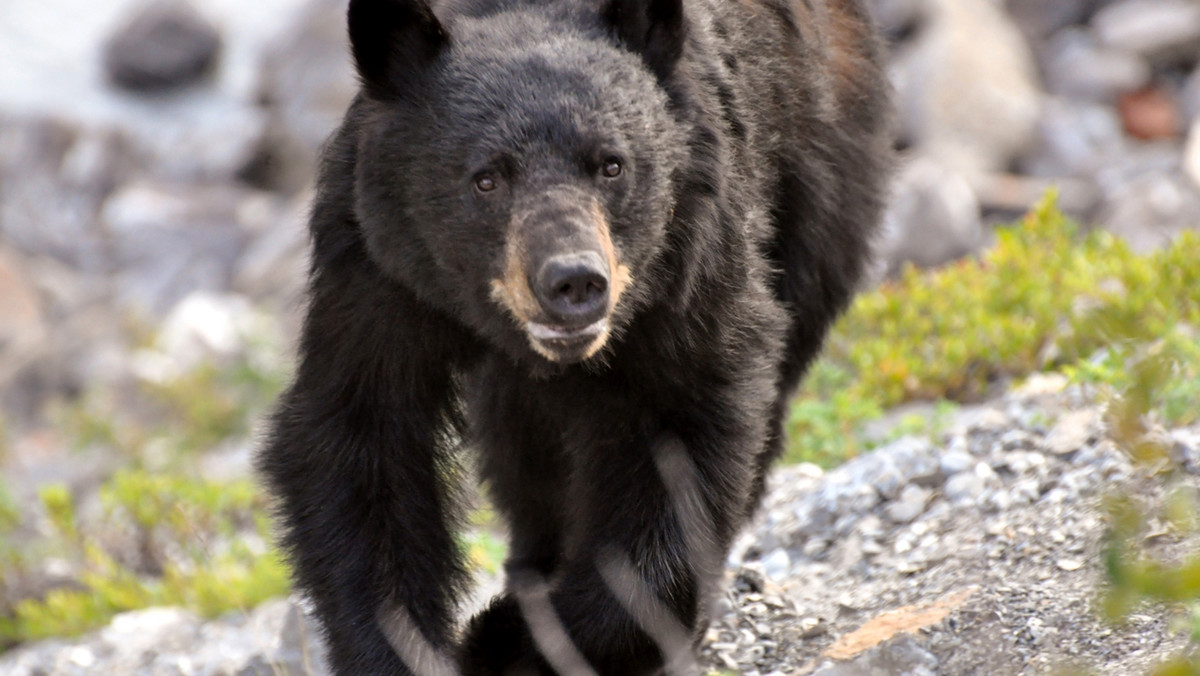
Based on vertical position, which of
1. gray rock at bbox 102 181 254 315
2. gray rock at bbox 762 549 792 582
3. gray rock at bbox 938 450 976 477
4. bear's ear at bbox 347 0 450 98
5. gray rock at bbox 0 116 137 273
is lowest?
gray rock at bbox 102 181 254 315

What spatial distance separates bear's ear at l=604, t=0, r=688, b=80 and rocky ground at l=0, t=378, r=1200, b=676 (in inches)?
51.9

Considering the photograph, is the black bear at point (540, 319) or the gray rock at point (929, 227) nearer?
the black bear at point (540, 319)

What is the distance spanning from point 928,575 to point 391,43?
192 cm

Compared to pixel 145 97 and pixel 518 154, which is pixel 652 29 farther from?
pixel 145 97

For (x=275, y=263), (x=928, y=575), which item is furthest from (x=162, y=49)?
(x=928, y=575)

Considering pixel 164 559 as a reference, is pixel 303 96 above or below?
below

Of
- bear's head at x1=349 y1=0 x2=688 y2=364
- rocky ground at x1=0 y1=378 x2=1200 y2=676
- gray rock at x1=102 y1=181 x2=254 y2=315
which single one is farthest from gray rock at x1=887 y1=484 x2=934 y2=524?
gray rock at x1=102 y1=181 x2=254 y2=315

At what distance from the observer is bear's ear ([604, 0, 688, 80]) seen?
124 inches

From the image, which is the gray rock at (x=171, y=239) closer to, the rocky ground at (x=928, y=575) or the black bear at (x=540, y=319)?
the rocky ground at (x=928, y=575)

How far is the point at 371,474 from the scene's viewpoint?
3.31 meters

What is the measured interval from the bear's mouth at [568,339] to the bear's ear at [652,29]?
2.12 ft

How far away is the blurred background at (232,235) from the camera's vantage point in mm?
5781

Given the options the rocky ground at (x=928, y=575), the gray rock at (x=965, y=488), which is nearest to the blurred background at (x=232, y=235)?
the rocky ground at (x=928, y=575)

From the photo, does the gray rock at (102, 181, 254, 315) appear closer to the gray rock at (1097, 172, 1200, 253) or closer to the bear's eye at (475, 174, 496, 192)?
the gray rock at (1097, 172, 1200, 253)
